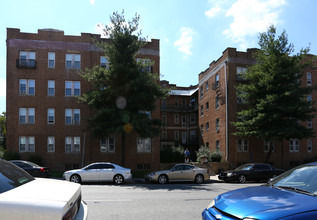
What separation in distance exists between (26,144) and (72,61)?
891cm

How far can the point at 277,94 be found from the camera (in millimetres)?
24969

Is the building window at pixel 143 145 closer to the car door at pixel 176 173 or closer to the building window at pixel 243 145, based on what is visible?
the car door at pixel 176 173

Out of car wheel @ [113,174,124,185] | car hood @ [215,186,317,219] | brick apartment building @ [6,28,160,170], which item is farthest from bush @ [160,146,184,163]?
car hood @ [215,186,317,219]

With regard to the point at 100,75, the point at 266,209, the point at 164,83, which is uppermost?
the point at 164,83

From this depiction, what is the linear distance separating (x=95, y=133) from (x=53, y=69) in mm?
8900

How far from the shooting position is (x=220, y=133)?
31.5 metres

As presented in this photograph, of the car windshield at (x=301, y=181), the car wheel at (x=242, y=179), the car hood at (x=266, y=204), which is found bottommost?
the car wheel at (x=242, y=179)

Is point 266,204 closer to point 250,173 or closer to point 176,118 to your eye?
point 250,173

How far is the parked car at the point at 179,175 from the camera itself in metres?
18.0

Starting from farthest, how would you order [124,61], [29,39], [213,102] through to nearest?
1. [213,102]
2. [29,39]
3. [124,61]

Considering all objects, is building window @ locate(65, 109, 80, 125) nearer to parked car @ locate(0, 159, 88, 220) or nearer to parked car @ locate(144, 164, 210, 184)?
parked car @ locate(144, 164, 210, 184)

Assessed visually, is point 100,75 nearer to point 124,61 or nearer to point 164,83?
point 124,61

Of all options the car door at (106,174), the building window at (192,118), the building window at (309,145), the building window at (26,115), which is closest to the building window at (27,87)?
the building window at (26,115)

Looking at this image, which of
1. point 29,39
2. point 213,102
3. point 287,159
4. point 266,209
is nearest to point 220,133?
point 213,102
